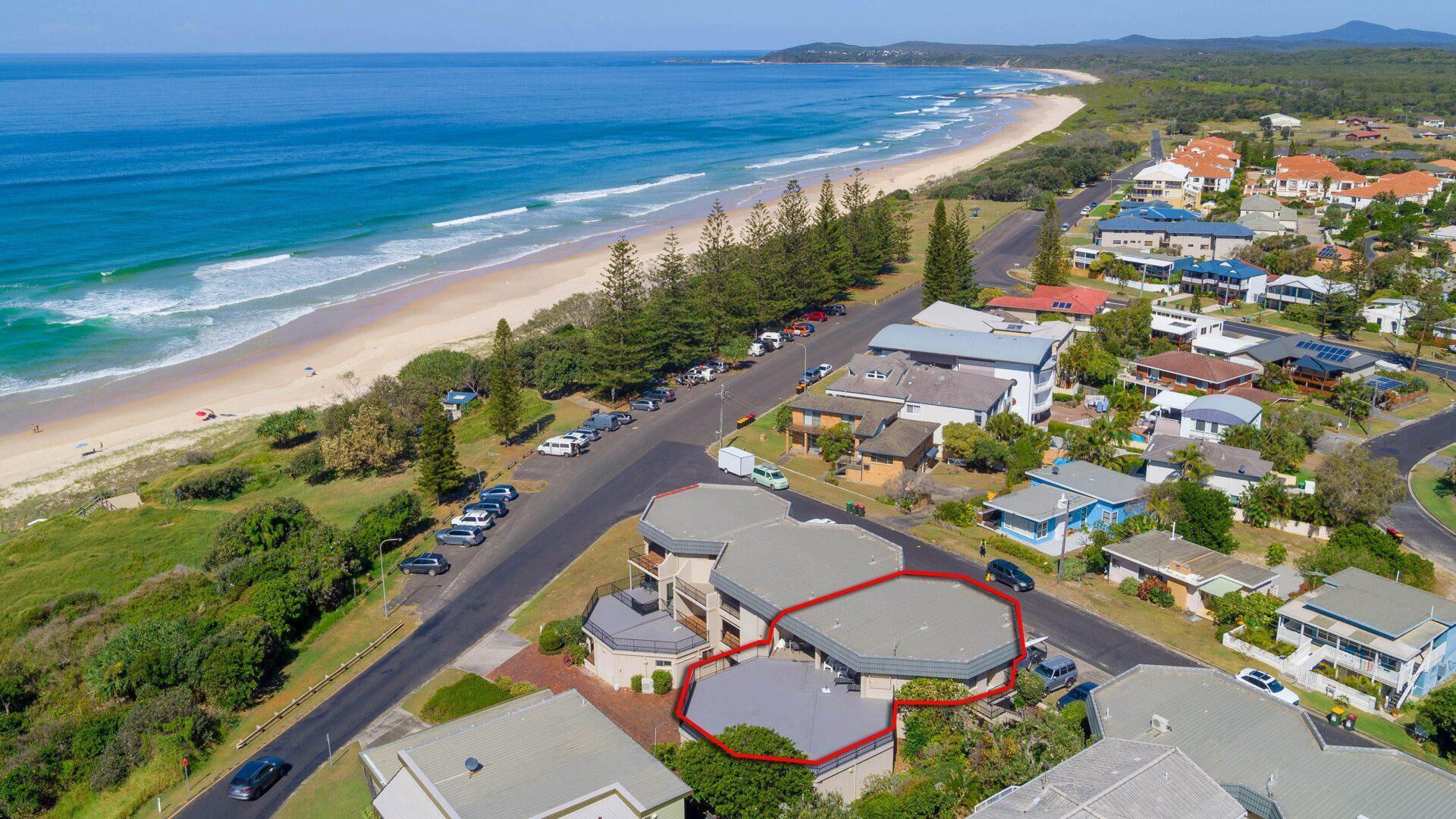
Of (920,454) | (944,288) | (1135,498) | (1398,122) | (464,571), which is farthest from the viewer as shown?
(1398,122)

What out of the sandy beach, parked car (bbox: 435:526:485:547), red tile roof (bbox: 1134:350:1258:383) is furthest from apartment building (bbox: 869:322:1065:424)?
the sandy beach

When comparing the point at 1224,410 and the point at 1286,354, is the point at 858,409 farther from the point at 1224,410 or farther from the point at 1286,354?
the point at 1286,354

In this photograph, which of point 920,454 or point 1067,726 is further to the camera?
point 920,454

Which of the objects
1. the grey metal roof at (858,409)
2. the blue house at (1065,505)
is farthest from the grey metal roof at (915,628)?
the grey metal roof at (858,409)

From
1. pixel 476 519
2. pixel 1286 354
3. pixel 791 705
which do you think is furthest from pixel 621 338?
pixel 1286 354

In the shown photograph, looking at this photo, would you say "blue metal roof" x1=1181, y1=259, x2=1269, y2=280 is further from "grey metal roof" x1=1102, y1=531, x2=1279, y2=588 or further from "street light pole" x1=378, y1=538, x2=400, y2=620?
"street light pole" x1=378, y1=538, x2=400, y2=620

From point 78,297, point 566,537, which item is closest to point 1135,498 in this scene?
point 566,537

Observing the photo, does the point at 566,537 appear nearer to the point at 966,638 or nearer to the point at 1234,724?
the point at 966,638

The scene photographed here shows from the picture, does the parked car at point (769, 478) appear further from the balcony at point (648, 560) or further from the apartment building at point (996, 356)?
the apartment building at point (996, 356)
